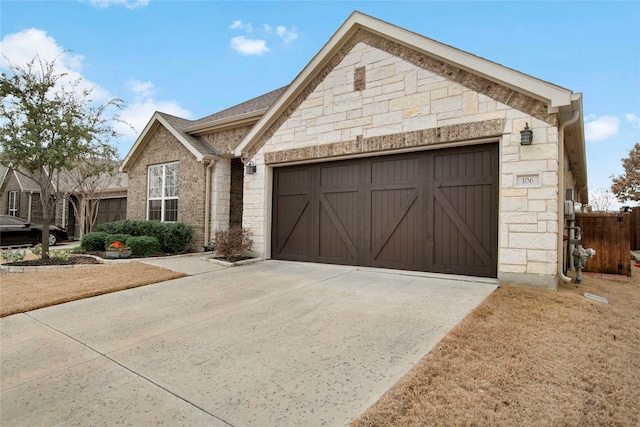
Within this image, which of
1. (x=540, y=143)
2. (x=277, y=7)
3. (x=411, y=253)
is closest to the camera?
(x=540, y=143)

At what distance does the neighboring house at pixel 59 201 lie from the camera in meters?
16.9

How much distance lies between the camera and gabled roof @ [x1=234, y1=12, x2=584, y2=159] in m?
5.38

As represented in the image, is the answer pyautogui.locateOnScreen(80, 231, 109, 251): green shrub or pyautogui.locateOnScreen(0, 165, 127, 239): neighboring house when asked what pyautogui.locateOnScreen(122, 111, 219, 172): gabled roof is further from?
pyautogui.locateOnScreen(0, 165, 127, 239): neighboring house

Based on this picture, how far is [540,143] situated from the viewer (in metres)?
5.54

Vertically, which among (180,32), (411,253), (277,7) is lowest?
(411,253)

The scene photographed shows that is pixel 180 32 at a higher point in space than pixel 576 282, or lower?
higher

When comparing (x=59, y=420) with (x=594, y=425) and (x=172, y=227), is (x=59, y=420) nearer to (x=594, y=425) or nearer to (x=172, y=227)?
(x=594, y=425)

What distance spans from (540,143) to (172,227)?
32.7ft

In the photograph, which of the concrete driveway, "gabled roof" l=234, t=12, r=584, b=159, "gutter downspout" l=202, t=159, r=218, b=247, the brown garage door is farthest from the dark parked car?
the brown garage door

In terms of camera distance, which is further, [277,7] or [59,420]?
[277,7]

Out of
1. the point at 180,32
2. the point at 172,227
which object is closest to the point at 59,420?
the point at 172,227

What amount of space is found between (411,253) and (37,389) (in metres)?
6.02

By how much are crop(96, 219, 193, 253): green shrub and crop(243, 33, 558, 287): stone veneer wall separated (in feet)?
9.14

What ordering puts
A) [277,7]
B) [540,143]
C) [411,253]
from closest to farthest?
[540,143]
[411,253]
[277,7]
